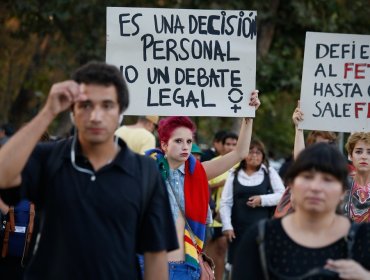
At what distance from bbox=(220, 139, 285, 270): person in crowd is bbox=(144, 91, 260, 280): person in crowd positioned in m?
4.09

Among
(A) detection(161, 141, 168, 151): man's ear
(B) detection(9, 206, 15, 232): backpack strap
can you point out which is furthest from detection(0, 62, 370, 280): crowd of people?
(B) detection(9, 206, 15, 232): backpack strap

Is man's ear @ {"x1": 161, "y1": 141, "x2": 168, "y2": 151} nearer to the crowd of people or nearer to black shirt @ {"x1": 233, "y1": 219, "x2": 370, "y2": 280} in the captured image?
the crowd of people

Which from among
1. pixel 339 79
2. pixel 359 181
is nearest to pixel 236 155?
pixel 359 181

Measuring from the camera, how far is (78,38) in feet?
69.7

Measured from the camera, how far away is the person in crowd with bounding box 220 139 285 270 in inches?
465

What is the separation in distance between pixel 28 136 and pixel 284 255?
125 cm

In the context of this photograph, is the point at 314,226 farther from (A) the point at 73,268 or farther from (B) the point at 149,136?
(B) the point at 149,136

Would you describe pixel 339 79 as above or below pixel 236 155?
above

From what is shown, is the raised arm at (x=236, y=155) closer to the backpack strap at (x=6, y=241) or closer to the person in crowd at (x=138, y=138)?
the backpack strap at (x=6, y=241)

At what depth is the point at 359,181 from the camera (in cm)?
765

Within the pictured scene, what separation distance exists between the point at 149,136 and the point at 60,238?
6.86 meters

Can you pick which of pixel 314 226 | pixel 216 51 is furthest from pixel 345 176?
pixel 216 51

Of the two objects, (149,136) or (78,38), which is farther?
(78,38)

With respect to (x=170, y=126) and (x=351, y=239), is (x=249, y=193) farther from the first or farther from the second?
(x=351, y=239)
